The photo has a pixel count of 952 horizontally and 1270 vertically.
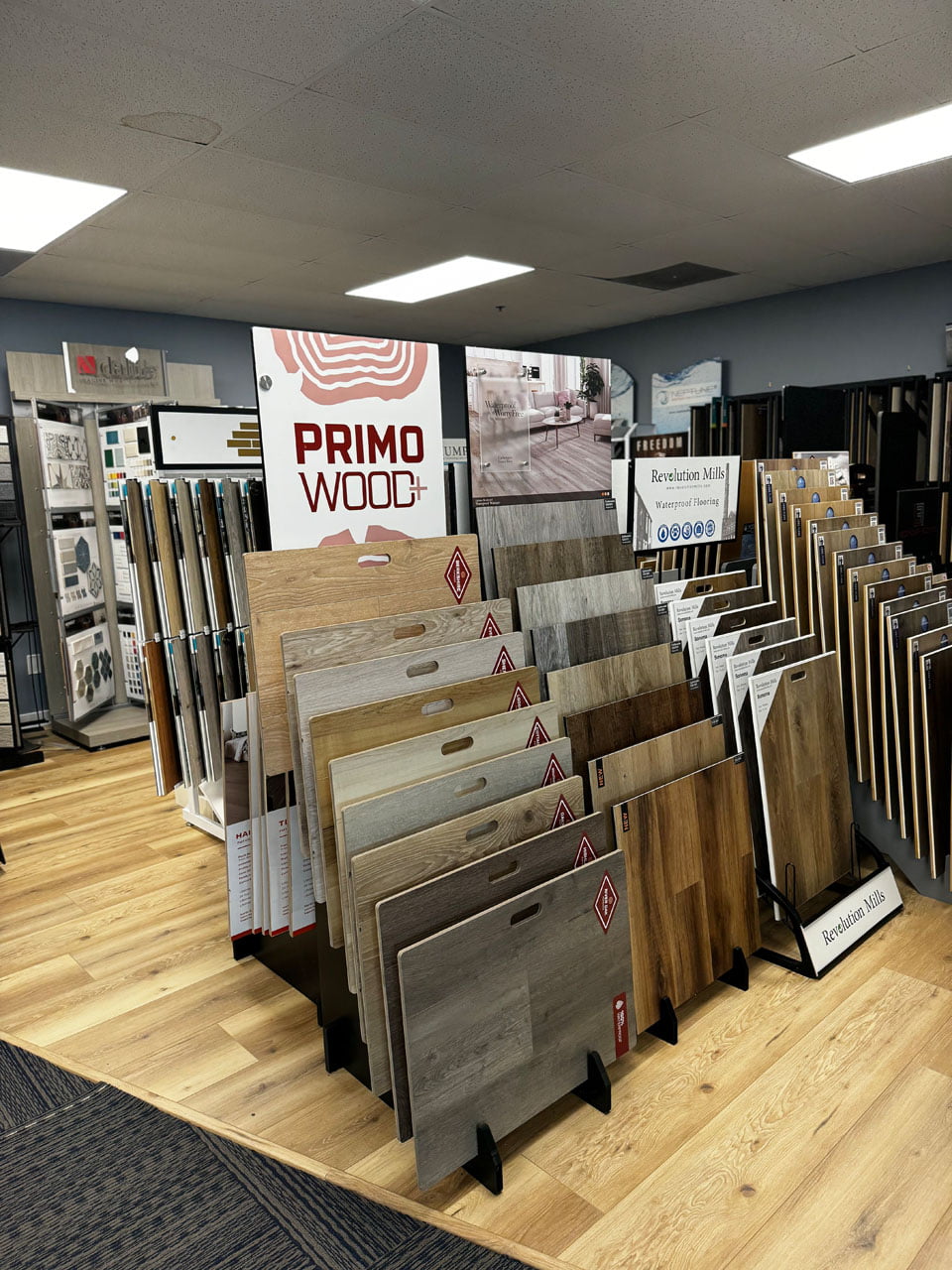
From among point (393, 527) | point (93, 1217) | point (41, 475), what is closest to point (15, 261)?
point (41, 475)

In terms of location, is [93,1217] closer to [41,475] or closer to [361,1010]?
[361,1010]

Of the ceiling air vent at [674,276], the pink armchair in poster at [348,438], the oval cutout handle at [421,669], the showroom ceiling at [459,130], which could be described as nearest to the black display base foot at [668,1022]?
the oval cutout handle at [421,669]

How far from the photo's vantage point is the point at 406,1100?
1491 mm

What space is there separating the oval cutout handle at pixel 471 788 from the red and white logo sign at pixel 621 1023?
1.75 feet

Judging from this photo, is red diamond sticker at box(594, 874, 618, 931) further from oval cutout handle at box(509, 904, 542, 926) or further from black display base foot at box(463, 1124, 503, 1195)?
black display base foot at box(463, 1124, 503, 1195)

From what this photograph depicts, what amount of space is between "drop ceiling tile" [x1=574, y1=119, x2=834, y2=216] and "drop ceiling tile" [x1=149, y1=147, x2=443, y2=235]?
0.88 metres

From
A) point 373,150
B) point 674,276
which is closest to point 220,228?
point 373,150

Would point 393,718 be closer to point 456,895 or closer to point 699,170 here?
point 456,895

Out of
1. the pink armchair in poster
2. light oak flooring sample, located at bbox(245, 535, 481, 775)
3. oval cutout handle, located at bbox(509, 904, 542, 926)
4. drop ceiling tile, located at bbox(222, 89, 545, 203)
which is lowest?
oval cutout handle, located at bbox(509, 904, 542, 926)

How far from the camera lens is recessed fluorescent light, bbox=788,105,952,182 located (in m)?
3.27

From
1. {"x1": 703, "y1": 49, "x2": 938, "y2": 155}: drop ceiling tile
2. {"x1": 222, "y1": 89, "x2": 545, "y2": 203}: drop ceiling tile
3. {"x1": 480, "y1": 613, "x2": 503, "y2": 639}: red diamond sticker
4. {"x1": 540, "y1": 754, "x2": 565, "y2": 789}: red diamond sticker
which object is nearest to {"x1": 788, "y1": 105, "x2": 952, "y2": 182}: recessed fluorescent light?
{"x1": 703, "y1": 49, "x2": 938, "y2": 155}: drop ceiling tile

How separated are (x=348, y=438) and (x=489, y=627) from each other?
21.5 inches

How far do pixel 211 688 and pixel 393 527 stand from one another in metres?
0.96

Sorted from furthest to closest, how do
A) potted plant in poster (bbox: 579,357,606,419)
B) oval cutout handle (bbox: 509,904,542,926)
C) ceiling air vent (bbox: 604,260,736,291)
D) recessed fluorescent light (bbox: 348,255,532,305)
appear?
ceiling air vent (bbox: 604,260,736,291)
recessed fluorescent light (bbox: 348,255,532,305)
potted plant in poster (bbox: 579,357,606,419)
oval cutout handle (bbox: 509,904,542,926)
